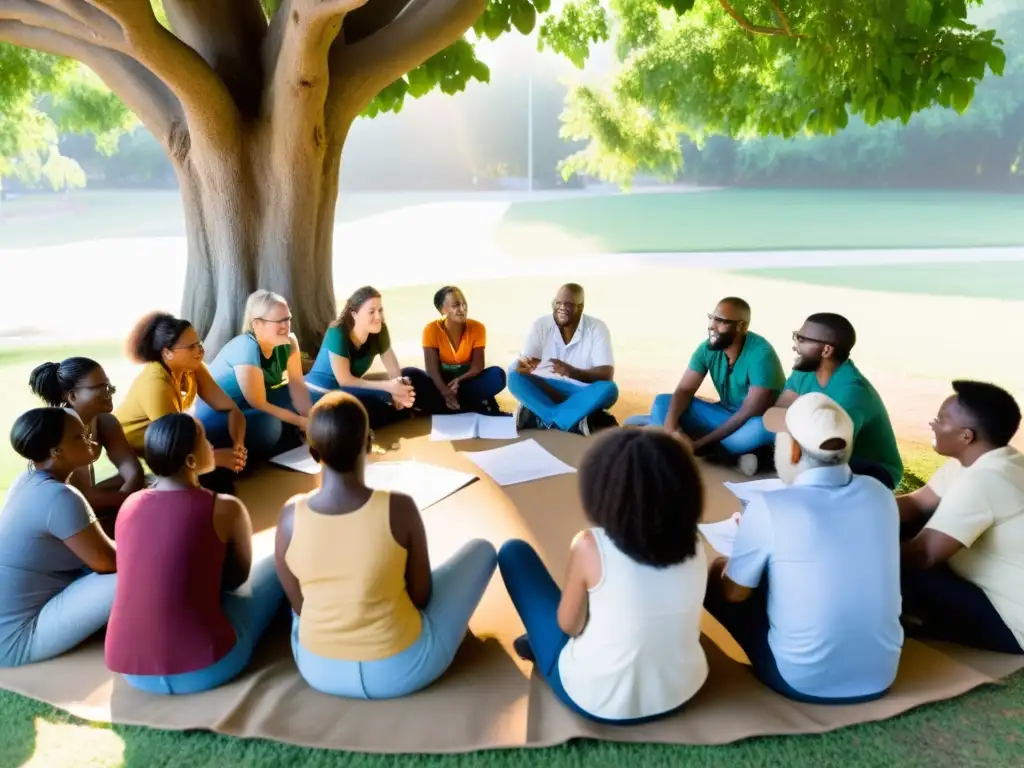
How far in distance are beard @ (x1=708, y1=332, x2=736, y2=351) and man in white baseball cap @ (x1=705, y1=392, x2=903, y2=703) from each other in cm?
210

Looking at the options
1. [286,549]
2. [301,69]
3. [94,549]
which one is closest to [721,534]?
[286,549]

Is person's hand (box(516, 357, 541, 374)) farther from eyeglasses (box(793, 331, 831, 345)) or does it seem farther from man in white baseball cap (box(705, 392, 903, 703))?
man in white baseball cap (box(705, 392, 903, 703))

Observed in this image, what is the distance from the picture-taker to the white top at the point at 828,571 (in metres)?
2.30

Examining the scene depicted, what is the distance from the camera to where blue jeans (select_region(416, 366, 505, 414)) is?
557cm

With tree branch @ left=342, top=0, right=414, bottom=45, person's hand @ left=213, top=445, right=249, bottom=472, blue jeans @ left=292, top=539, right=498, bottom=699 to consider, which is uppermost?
tree branch @ left=342, top=0, right=414, bottom=45

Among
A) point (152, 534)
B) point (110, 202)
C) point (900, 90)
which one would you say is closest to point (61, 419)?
point (152, 534)

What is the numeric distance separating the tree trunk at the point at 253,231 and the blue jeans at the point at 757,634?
14.2ft

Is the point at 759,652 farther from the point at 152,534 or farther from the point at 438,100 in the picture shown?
the point at 438,100

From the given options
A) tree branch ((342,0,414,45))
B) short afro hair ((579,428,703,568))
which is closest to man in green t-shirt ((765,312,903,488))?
short afro hair ((579,428,703,568))

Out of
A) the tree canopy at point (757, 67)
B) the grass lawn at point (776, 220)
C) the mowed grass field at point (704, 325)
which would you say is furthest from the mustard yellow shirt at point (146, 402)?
the grass lawn at point (776, 220)

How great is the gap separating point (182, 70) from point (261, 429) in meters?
2.26

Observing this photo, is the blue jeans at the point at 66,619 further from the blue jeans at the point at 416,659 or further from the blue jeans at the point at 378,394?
the blue jeans at the point at 378,394

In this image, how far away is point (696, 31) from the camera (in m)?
9.12

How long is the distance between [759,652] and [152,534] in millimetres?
1871
